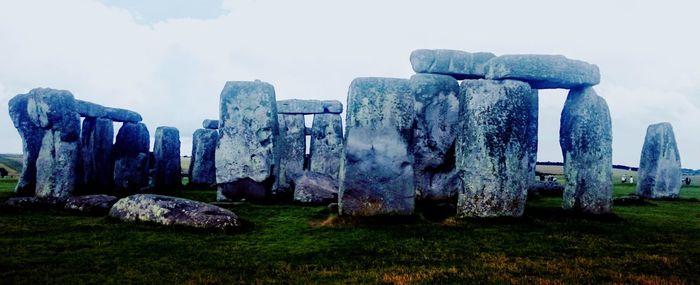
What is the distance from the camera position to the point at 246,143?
589 inches

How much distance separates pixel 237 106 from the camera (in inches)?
593

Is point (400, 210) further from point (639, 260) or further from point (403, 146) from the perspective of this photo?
point (639, 260)

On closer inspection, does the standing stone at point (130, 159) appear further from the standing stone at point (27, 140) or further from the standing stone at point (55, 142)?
the standing stone at point (55, 142)

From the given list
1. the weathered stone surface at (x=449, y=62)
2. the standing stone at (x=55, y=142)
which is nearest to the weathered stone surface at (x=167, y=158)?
Answer: the standing stone at (x=55, y=142)

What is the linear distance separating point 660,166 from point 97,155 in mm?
17981

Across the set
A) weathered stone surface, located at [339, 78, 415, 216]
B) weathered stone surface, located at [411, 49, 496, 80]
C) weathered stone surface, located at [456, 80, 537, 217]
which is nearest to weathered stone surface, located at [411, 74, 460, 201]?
weathered stone surface, located at [411, 49, 496, 80]

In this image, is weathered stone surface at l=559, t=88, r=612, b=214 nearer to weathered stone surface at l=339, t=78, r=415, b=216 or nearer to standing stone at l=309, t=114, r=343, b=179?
weathered stone surface at l=339, t=78, r=415, b=216

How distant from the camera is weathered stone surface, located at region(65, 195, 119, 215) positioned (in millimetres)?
11516

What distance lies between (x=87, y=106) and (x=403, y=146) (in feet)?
37.8

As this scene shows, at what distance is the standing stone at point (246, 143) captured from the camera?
49.0 feet

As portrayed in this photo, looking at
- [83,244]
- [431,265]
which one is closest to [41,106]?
[83,244]

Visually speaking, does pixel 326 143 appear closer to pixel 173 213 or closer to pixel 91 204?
pixel 91 204

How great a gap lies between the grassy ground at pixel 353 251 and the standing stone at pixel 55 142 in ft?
7.75

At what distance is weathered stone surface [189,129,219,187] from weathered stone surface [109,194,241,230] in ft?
39.7
